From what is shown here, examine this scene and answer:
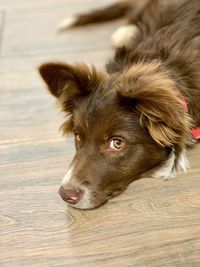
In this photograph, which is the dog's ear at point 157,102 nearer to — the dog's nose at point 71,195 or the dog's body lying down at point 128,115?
the dog's body lying down at point 128,115

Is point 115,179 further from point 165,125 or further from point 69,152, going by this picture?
point 69,152

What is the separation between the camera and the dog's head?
1676 millimetres

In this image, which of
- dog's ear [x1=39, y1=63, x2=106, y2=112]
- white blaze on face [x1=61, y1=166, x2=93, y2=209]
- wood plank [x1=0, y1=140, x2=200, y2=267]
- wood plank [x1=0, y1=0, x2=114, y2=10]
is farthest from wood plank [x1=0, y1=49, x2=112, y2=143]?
wood plank [x1=0, y1=0, x2=114, y2=10]

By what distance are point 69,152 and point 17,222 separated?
455 millimetres

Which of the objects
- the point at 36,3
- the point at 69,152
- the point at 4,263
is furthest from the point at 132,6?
the point at 4,263

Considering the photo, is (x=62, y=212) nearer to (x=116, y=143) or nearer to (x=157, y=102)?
(x=116, y=143)

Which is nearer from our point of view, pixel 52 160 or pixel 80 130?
pixel 80 130

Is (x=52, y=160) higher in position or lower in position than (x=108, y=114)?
lower

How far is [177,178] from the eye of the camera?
196 cm

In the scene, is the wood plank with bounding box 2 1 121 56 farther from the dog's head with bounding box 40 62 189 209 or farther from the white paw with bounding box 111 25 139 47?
the dog's head with bounding box 40 62 189 209

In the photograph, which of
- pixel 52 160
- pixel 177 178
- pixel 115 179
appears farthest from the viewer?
pixel 52 160

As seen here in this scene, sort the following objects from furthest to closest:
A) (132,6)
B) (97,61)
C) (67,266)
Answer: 1. (132,6)
2. (97,61)
3. (67,266)

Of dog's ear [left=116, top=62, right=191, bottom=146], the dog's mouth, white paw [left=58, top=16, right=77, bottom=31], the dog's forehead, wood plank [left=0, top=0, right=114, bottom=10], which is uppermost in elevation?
dog's ear [left=116, top=62, right=191, bottom=146]

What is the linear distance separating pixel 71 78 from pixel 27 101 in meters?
0.76
